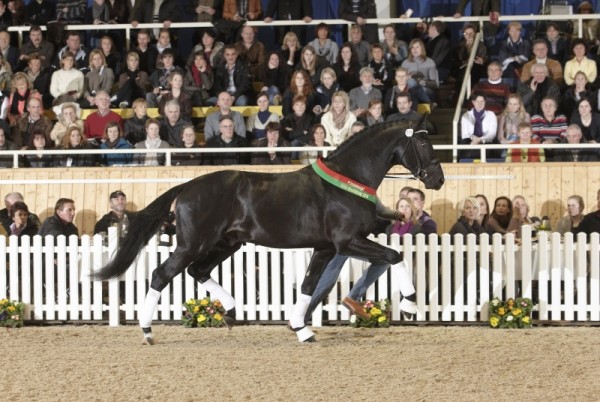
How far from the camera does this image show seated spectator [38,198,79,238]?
14.7m

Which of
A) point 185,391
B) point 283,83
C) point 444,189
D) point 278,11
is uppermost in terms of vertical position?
point 278,11

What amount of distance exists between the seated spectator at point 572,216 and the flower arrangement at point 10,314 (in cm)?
628

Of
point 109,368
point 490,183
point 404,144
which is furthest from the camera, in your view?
point 490,183

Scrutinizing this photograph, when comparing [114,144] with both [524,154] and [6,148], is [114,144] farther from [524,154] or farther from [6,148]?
[524,154]

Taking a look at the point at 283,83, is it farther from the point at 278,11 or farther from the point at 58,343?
the point at 58,343

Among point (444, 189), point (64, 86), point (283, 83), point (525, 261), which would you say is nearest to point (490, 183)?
point (444, 189)

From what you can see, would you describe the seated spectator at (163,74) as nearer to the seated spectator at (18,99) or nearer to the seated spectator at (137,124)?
the seated spectator at (137,124)

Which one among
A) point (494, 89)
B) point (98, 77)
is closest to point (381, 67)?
point (494, 89)

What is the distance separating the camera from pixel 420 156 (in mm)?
11891

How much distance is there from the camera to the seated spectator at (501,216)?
14727 millimetres

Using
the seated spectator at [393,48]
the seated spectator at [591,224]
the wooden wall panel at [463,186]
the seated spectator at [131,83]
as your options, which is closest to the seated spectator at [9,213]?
the wooden wall panel at [463,186]

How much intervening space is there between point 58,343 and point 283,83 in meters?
7.54

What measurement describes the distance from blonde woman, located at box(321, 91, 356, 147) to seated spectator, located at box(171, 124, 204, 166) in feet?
5.84

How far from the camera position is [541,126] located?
1691 centimetres
